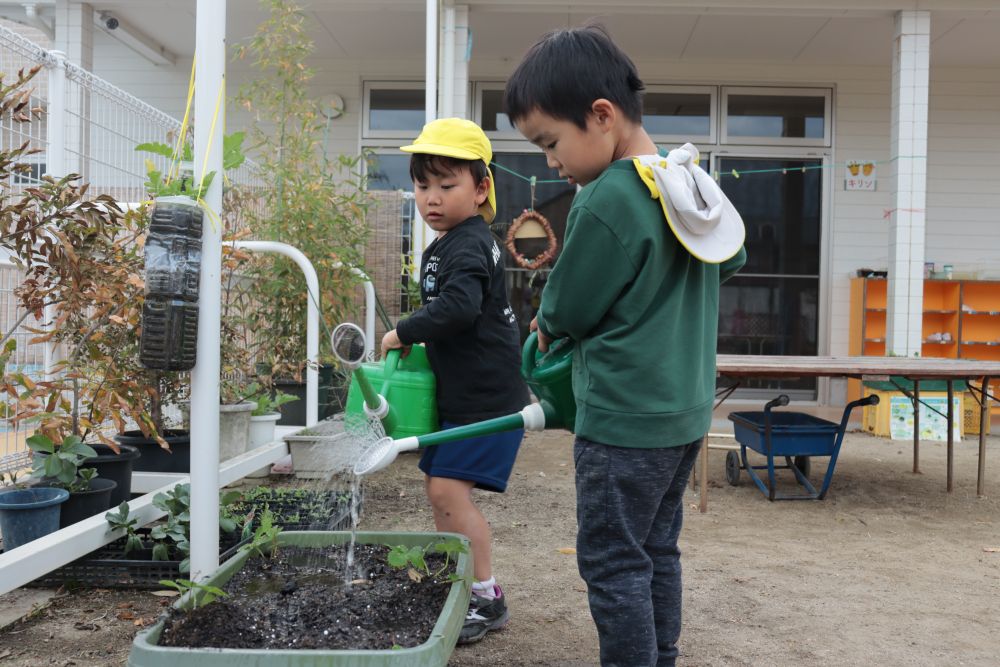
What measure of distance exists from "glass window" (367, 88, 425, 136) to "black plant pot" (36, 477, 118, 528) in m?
6.41

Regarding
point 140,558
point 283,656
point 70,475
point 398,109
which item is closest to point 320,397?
point 140,558

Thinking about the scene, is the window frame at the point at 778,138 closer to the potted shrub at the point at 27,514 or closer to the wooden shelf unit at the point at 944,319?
the wooden shelf unit at the point at 944,319

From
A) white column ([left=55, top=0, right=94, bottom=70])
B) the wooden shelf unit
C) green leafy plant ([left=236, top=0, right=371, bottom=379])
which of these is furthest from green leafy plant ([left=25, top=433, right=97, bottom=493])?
the wooden shelf unit

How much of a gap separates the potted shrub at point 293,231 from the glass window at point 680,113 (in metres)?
4.16

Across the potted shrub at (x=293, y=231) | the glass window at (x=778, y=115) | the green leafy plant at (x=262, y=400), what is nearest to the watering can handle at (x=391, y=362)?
the green leafy plant at (x=262, y=400)

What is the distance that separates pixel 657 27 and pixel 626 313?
657 centimetres

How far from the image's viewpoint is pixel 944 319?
8.25 m

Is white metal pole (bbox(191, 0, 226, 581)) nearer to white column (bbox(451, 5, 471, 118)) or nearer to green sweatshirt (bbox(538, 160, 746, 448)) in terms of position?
green sweatshirt (bbox(538, 160, 746, 448))

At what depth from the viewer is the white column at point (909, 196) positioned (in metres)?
6.62

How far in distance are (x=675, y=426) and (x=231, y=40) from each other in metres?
8.07

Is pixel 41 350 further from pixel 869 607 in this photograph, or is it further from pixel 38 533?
pixel 869 607

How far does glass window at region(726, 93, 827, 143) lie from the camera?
27.2 ft

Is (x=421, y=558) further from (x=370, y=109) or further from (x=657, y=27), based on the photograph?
(x=370, y=109)

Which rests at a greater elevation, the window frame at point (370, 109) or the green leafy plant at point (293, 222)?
the window frame at point (370, 109)
